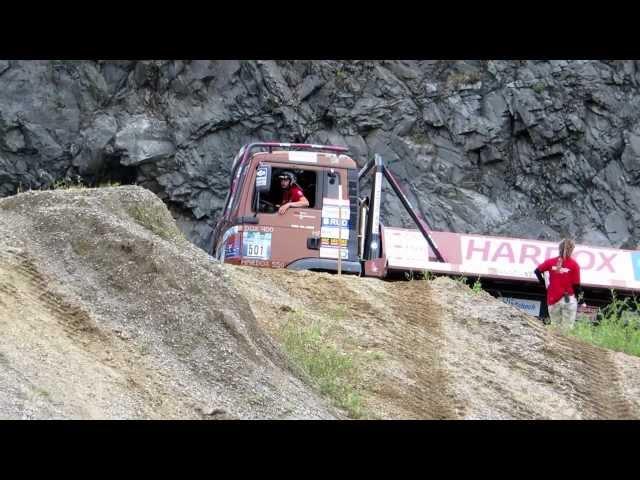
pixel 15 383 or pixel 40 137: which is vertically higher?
pixel 40 137

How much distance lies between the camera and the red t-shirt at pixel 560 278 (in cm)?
1297

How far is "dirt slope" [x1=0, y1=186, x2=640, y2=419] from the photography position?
20.8 feet

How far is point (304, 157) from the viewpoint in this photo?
1479cm

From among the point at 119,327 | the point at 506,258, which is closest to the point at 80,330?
the point at 119,327

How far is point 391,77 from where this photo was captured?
32469 millimetres

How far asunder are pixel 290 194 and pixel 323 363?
20.6 feet

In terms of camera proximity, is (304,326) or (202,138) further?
(202,138)

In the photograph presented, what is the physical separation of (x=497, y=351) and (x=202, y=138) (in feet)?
70.8

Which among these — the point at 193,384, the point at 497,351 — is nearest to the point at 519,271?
the point at 497,351

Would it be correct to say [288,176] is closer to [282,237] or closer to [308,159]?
[308,159]

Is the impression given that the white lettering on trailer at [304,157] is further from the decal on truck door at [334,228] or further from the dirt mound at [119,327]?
the dirt mound at [119,327]

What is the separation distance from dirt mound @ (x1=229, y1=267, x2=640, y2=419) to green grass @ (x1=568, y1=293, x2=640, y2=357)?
3.51ft
